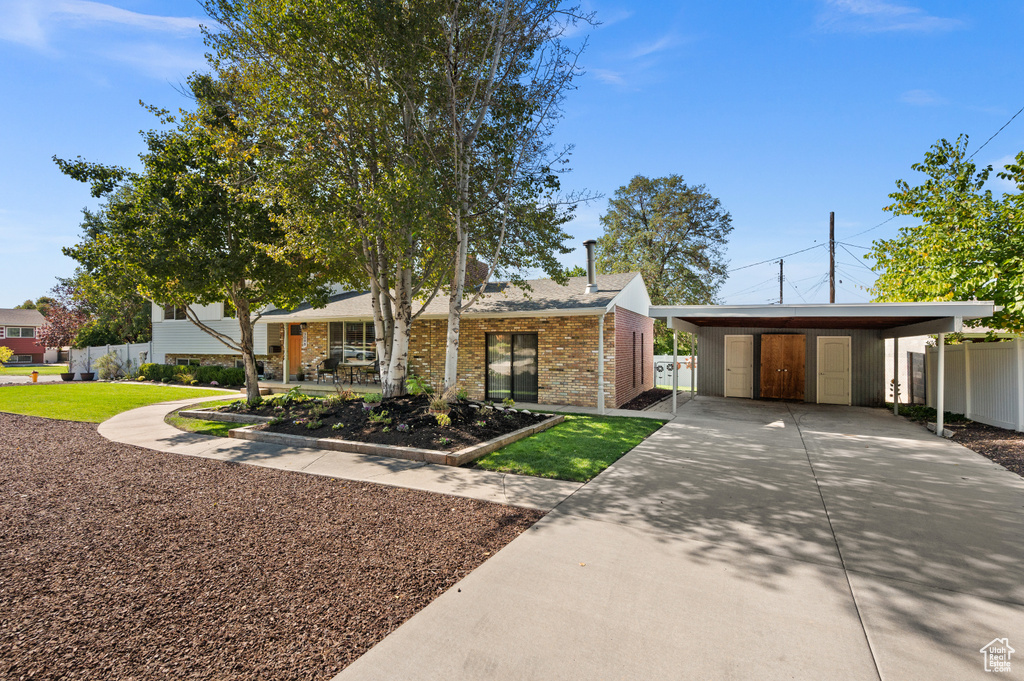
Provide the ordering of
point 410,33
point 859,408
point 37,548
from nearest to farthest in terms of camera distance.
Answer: point 37,548
point 410,33
point 859,408

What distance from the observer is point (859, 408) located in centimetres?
1298

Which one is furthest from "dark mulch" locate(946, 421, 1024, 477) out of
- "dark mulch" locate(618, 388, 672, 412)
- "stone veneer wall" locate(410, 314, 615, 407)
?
"stone veneer wall" locate(410, 314, 615, 407)

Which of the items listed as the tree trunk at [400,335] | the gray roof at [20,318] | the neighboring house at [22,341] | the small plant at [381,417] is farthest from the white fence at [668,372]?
the gray roof at [20,318]

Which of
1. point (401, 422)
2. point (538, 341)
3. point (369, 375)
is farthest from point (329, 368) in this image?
point (401, 422)

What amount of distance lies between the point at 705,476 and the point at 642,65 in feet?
26.1

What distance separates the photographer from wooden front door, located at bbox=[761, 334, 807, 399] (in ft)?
47.6

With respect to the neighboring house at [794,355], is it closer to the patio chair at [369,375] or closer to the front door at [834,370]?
the front door at [834,370]

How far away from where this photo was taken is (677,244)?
2644 cm

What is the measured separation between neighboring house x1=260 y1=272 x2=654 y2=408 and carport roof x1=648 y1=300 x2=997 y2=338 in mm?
1933

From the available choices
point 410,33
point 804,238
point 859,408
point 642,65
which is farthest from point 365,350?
point 804,238

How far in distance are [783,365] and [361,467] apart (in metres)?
13.8

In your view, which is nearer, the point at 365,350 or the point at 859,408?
the point at 859,408

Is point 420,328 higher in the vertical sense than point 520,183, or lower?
lower

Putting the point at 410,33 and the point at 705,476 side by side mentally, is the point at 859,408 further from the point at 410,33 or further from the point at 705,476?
the point at 410,33
